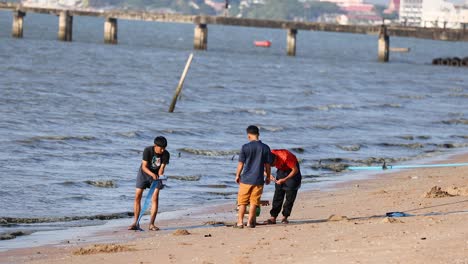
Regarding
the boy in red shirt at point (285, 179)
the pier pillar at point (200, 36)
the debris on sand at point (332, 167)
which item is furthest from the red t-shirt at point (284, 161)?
the pier pillar at point (200, 36)

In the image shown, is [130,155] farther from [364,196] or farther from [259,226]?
[259,226]

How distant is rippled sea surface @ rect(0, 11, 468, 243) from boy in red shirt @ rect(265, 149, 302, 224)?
2.71 m

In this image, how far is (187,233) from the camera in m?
13.5

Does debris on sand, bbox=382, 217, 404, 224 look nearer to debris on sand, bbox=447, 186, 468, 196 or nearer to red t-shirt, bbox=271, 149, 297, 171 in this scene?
red t-shirt, bbox=271, 149, 297, 171

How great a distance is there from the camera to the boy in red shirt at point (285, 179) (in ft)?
46.2

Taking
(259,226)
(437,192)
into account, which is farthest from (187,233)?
(437,192)

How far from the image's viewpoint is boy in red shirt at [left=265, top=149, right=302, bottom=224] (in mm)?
14094

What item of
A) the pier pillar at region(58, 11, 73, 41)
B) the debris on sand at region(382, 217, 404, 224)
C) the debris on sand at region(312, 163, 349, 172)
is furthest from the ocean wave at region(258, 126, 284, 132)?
the pier pillar at region(58, 11, 73, 41)

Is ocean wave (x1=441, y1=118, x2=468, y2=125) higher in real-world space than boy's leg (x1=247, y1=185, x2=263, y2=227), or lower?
lower

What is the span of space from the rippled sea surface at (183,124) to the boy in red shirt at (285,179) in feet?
→ 8.87

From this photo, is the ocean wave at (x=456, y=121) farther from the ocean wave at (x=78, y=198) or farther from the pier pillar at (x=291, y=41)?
the pier pillar at (x=291, y=41)

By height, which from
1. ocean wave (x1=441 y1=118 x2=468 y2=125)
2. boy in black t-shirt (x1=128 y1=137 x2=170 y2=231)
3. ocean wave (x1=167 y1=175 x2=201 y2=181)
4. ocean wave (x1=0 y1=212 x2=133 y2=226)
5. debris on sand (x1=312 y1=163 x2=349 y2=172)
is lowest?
ocean wave (x1=441 y1=118 x2=468 y2=125)

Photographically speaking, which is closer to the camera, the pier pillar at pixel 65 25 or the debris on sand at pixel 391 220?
the debris on sand at pixel 391 220

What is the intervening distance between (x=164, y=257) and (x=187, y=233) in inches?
79.3
